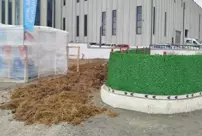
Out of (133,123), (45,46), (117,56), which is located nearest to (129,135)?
(133,123)

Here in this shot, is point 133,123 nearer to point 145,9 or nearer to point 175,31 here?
point 145,9

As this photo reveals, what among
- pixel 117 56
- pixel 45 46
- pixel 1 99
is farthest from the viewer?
pixel 45 46

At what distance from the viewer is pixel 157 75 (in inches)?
301

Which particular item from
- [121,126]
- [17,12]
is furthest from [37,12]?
[121,126]

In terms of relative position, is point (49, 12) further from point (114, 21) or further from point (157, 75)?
point (157, 75)

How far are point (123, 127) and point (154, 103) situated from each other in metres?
1.44

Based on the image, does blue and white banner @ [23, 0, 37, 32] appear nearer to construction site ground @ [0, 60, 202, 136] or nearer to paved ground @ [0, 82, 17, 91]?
paved ground @ [0, 82, 17, 91]

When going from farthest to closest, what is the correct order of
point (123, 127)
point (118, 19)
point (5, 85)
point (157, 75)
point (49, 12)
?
point (49, 12)
point (118, 19)
point (5, 85)
point (157, 75)
point (123, 127)

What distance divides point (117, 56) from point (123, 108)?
159 centimetres

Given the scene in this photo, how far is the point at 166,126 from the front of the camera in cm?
657

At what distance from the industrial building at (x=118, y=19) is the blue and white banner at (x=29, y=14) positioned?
60.5 ft

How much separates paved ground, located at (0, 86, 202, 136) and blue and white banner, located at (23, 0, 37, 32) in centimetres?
609

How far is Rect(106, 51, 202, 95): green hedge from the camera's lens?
764 centimetres

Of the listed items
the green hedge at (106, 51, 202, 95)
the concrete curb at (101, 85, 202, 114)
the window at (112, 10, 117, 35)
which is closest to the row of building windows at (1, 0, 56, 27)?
the window at (112, 10, 117, 35)
